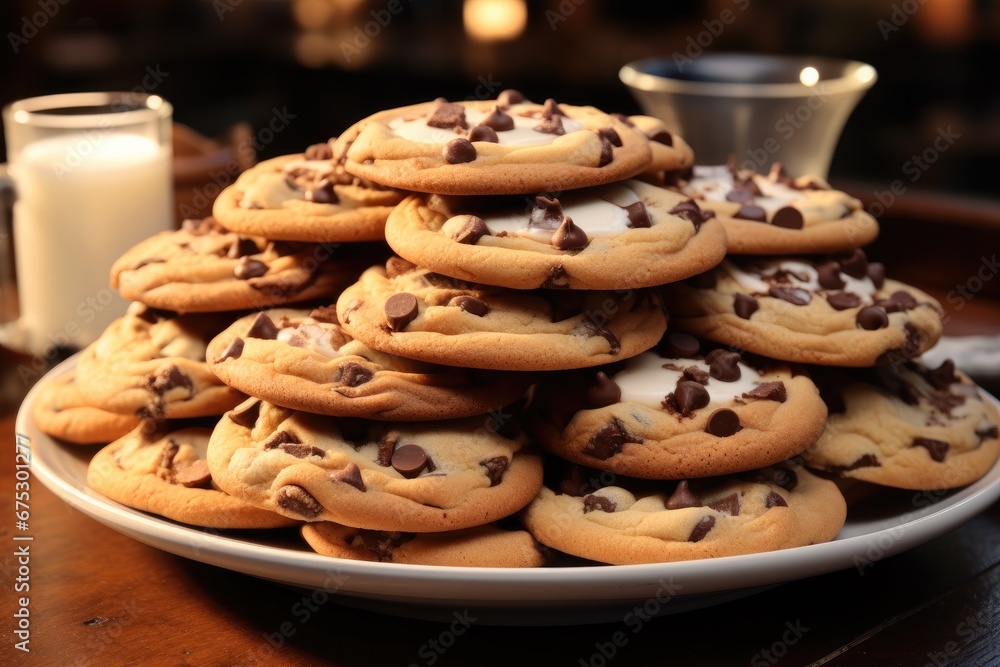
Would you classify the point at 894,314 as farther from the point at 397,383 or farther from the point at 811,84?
the point at 811,84

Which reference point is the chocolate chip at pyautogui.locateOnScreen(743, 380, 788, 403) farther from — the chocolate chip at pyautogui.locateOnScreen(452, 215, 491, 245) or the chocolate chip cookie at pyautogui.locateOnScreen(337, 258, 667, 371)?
the chocolate chip at pyautogui.locateOnScreen(452, 215, 491, 245)

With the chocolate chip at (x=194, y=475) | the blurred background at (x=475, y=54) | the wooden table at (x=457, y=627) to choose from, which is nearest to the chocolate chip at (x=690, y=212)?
the wooden table at (x=457, y=627)

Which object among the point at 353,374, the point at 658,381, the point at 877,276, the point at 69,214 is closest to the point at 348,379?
the point at 353,374

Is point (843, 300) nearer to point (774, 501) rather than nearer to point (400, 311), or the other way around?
point (774, 501)

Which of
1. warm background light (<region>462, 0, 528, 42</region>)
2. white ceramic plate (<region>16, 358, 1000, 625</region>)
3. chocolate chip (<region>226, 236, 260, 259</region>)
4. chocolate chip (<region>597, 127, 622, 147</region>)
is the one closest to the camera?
white ceramic plate (<region>16, 358, 1000, 625</region>)

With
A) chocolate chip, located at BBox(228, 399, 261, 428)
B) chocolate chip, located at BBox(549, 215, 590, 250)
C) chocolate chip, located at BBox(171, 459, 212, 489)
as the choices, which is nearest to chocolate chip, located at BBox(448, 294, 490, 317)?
chocolate chip, located at BBox(549, 215, 590, 250)
